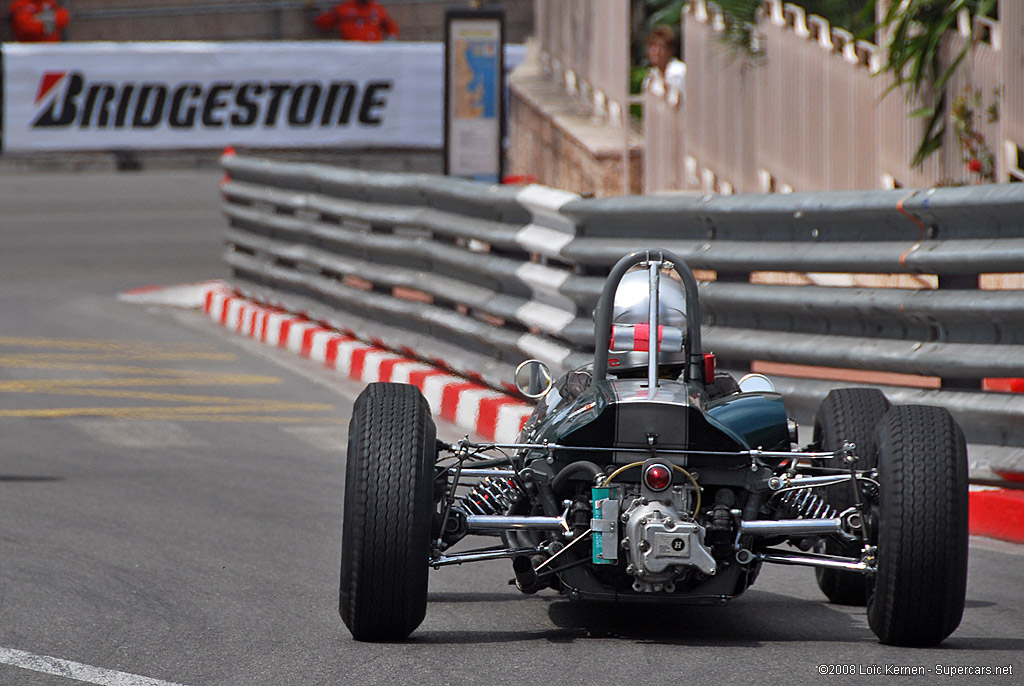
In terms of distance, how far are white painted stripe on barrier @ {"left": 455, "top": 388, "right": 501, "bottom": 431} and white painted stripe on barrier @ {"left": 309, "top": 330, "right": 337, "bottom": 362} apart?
8.70 ft

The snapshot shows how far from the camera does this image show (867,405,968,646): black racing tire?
4828 millimetres

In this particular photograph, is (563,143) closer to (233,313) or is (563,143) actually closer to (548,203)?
(233,313)

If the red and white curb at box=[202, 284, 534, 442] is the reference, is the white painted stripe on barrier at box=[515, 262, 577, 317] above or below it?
above

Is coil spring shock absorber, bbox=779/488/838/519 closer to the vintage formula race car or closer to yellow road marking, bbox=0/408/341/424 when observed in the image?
the vintage formula race car

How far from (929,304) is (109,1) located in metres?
26.9

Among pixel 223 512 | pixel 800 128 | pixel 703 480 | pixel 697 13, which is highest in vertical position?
pixel 697 13

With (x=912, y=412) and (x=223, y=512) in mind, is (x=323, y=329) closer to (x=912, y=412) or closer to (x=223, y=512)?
(x=223, y=512)

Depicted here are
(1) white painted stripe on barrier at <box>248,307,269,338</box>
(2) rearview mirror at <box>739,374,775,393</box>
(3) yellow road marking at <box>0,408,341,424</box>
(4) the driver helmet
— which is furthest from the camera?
(1) white painted stripe on barrier at <box>248,307,269,338</box>

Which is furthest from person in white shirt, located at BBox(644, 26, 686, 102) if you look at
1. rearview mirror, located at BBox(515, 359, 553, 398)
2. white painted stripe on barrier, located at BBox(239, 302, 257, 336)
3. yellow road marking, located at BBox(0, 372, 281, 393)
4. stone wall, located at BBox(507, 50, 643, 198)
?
rearview mirror, located at BBox(515, 359, 553, 398)

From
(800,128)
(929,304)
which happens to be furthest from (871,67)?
(929,304)

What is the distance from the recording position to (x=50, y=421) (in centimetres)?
958

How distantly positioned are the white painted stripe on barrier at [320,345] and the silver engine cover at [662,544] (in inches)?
294

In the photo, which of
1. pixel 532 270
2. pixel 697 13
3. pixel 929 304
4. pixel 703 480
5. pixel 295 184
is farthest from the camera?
pixel 697 13

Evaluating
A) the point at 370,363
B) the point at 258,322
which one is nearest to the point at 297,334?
the point at 258,322
